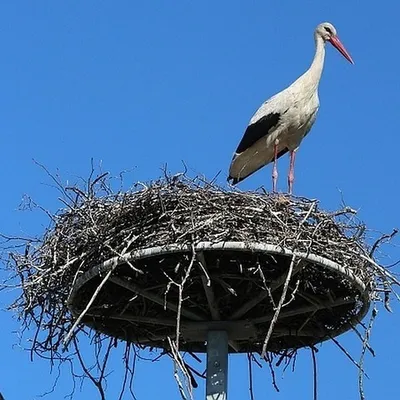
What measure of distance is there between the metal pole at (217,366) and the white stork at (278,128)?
299 cm

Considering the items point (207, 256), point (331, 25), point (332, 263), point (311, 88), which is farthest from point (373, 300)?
point (331, 25)

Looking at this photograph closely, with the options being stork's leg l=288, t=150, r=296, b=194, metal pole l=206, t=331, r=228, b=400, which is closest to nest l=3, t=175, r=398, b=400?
metal pole l=206, t=331, r=228, b=400

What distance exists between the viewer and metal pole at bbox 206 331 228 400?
34.2ft

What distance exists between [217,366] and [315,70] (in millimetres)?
4427

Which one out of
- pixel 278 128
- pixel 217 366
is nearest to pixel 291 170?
pixel 278 128

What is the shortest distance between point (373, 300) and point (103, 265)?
2.14 m

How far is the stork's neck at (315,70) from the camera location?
13680mm

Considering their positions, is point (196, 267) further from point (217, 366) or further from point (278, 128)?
point (278, 128)

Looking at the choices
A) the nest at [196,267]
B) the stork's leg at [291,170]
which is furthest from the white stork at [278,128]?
the nest at [196,267]

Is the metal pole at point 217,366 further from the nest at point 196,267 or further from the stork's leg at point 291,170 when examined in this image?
the stork's leg at point 291,170

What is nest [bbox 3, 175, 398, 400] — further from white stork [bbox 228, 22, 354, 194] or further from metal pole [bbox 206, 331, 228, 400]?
white stork [bbox 228, 22, 354, 194]

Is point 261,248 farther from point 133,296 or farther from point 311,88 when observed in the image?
point 311,88

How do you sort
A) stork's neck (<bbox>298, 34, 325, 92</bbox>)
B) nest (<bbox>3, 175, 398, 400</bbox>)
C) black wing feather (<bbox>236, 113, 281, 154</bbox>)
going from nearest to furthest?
nest (<bbox>3, 175, 398, 400</bbox>), black wing feather (<bbox>236, 113, 281, 154</bbox>), stork's neck (<bbox>298, 34, 325, 92</bbox>)

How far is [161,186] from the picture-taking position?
33.4 feet
